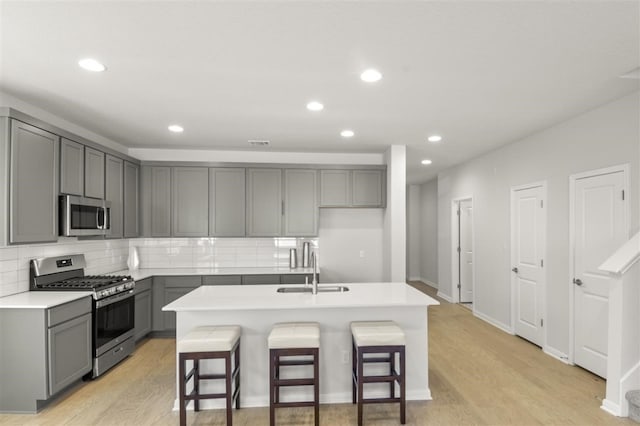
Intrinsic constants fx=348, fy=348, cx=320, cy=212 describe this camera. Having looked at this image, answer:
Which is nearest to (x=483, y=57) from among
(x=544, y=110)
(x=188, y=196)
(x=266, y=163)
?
(x=544, y=110)

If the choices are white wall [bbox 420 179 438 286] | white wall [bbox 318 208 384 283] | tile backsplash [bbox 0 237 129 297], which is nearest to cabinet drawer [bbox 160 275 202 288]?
tile backsplash [bbox 0 237 129 297]

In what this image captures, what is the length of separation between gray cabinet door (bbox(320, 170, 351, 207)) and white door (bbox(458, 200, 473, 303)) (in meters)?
2.59

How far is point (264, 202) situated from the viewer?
5.12 metres

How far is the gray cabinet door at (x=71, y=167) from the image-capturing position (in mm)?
3381

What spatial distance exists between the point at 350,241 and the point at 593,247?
307cm

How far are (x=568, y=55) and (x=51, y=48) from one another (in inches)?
132

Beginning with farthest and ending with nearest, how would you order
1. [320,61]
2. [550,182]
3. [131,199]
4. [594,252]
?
1. [131,199]
2. [550,182]
3. [594,252]
4. [320,61]

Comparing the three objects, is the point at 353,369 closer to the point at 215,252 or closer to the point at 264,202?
the point at 264,202

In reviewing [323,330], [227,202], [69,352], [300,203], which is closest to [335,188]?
[300,203]

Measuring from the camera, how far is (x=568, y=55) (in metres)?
2.30

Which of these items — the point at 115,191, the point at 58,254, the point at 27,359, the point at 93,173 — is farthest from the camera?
the point at 115,191

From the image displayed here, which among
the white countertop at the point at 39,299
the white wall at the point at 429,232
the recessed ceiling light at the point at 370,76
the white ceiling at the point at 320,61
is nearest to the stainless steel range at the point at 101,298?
the white countertop at the point at 39,299

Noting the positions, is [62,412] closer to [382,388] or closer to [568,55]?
[382,388]

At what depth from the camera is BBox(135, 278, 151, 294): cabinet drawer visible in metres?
4.26
